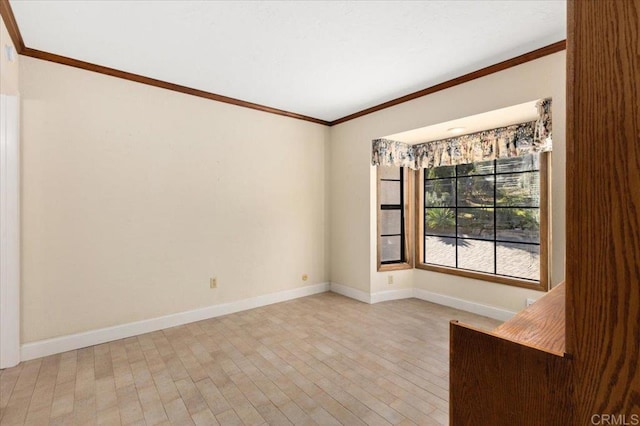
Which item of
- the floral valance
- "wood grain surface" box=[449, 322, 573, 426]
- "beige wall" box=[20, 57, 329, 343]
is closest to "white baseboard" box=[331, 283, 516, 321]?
"beige wall" box=[20, 57, 329, 343]

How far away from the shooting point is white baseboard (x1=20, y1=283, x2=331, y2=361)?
2.57 metres

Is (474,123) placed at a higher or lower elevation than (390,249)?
higher

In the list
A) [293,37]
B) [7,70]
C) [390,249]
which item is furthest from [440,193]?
[7,70]

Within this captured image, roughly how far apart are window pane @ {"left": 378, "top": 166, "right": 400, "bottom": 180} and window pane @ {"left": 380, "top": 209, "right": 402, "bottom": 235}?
50 centimetres

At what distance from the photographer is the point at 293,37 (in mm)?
2375

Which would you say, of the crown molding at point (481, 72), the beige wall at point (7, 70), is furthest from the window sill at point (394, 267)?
the beige wall at point (7, 70)

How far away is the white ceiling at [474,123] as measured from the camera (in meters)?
2.92

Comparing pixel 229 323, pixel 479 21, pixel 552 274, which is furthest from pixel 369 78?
pixel 229 323

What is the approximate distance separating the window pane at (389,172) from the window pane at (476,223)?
3.27ft

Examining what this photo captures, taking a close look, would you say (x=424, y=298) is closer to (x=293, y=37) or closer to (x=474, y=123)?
(x=474, y=123)

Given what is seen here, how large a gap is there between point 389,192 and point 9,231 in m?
4.05

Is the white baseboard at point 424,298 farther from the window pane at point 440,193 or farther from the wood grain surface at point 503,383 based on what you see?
the wood grain surface at point 503,383

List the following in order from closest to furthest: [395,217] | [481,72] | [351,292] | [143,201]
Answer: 1. [481,72]
2. [143,201]
3. [351,292]
4. [395,217]

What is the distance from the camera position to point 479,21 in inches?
86.7
